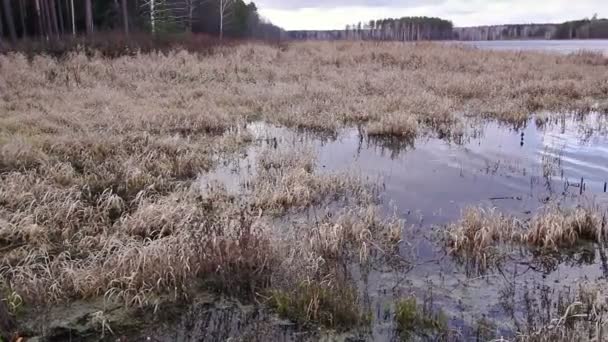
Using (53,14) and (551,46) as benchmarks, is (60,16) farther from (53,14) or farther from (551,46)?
(551,46)

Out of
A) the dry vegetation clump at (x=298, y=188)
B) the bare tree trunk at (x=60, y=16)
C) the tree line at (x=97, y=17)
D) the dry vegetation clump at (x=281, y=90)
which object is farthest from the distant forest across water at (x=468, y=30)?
the dry vegetation clump at (x=298, y=188)

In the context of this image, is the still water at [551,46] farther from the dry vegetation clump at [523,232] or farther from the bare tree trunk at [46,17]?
the dry vegetation clump at [523,232]

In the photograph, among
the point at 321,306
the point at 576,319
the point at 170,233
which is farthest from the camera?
the point at 170,233

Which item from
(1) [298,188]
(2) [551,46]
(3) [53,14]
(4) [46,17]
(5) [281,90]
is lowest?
(1) [298,188]

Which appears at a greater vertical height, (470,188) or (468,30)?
(468,30)

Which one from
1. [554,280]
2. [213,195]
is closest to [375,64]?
[213,195]

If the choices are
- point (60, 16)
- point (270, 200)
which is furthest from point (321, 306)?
point (60, 16)

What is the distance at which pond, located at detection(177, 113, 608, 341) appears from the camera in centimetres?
493

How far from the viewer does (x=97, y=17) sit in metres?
38.0

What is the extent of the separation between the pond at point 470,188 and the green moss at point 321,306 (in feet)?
0.76

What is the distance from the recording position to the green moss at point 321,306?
4520 millimetres

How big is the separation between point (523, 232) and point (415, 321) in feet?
8.72

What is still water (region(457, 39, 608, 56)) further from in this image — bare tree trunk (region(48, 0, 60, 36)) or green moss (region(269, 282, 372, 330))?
green moss (region(269, 282, 372, 330))

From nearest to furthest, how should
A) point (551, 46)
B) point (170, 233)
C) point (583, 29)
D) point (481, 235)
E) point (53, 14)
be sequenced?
point (481, 235)
point (170, 233)
point (53, 14)
point (551, 46)
point (583, 29)
